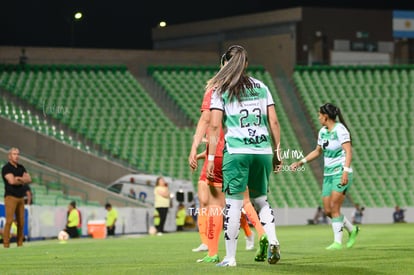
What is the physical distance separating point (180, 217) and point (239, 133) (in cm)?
2748

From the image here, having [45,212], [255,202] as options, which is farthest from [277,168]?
[45,212]

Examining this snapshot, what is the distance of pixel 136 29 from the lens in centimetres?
5259

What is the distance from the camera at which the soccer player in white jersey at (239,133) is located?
11453mm

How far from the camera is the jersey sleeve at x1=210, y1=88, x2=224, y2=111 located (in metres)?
11.5

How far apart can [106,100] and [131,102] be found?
124 cm

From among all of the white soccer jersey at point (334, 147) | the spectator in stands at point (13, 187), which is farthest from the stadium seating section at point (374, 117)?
the white soccer jersey at point (334, 147)

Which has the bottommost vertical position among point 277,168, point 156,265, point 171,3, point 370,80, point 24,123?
point 156,265

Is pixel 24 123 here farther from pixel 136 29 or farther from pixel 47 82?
pixel 136 29

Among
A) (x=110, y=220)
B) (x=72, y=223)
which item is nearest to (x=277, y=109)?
(x=110, y=220)

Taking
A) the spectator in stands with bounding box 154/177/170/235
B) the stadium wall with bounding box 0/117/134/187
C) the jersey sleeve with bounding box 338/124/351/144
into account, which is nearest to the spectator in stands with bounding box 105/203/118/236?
the spectator in stands with bounding box 154/177/170/235

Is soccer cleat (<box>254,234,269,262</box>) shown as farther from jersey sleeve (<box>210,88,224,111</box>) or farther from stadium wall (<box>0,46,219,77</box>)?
stadium wall (<box>0,46,219,77</box>)

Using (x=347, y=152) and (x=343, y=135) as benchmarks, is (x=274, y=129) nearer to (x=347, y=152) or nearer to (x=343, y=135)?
(x=347, y=152)

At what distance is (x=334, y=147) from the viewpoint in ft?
57.2

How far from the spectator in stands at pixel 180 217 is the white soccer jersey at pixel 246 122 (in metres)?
27.1
